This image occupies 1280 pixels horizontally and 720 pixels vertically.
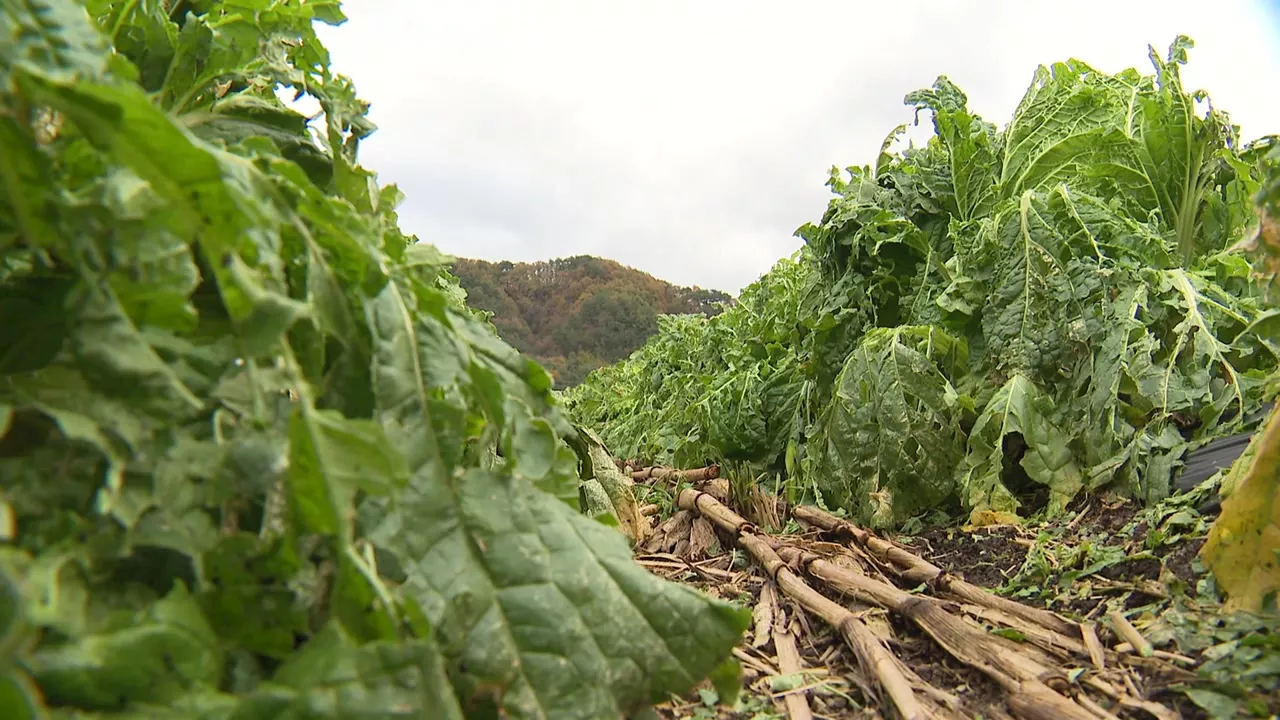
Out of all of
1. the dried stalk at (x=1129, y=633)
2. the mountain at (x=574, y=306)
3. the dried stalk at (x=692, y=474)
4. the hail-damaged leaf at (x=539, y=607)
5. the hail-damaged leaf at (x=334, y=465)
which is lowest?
the dried stalk at (x=1129, y=633)

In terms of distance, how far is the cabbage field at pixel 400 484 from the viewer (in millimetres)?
723

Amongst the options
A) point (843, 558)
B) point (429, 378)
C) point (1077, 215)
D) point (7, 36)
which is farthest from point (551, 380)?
point (1077, 215)

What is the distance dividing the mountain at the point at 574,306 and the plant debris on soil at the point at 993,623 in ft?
32.1

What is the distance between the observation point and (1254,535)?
139 cm

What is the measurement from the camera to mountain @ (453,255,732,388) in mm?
13203

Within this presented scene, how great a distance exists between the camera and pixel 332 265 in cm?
93

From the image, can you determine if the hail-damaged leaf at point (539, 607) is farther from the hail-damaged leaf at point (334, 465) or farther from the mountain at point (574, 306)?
the mountain at point (574, 306)

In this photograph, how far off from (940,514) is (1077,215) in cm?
121

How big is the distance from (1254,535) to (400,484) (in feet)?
4.78

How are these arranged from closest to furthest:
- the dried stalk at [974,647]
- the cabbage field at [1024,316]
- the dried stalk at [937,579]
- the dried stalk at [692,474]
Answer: the dried stalk at [974,647] < the dried stalk at [937,579] < the cabbage field at [1024,316] < the dried stalk at [692,474]

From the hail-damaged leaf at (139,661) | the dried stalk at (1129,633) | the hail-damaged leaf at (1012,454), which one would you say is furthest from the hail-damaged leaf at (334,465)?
the hail-damaged leaf at (1012,454)

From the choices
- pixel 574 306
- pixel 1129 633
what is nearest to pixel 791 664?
pixel 1129 633

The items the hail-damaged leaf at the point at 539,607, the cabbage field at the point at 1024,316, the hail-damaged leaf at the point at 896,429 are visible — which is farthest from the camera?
the hail-damaged leaf at the point at 896,429

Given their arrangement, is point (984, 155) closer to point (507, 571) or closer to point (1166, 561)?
point (1166, 561)
